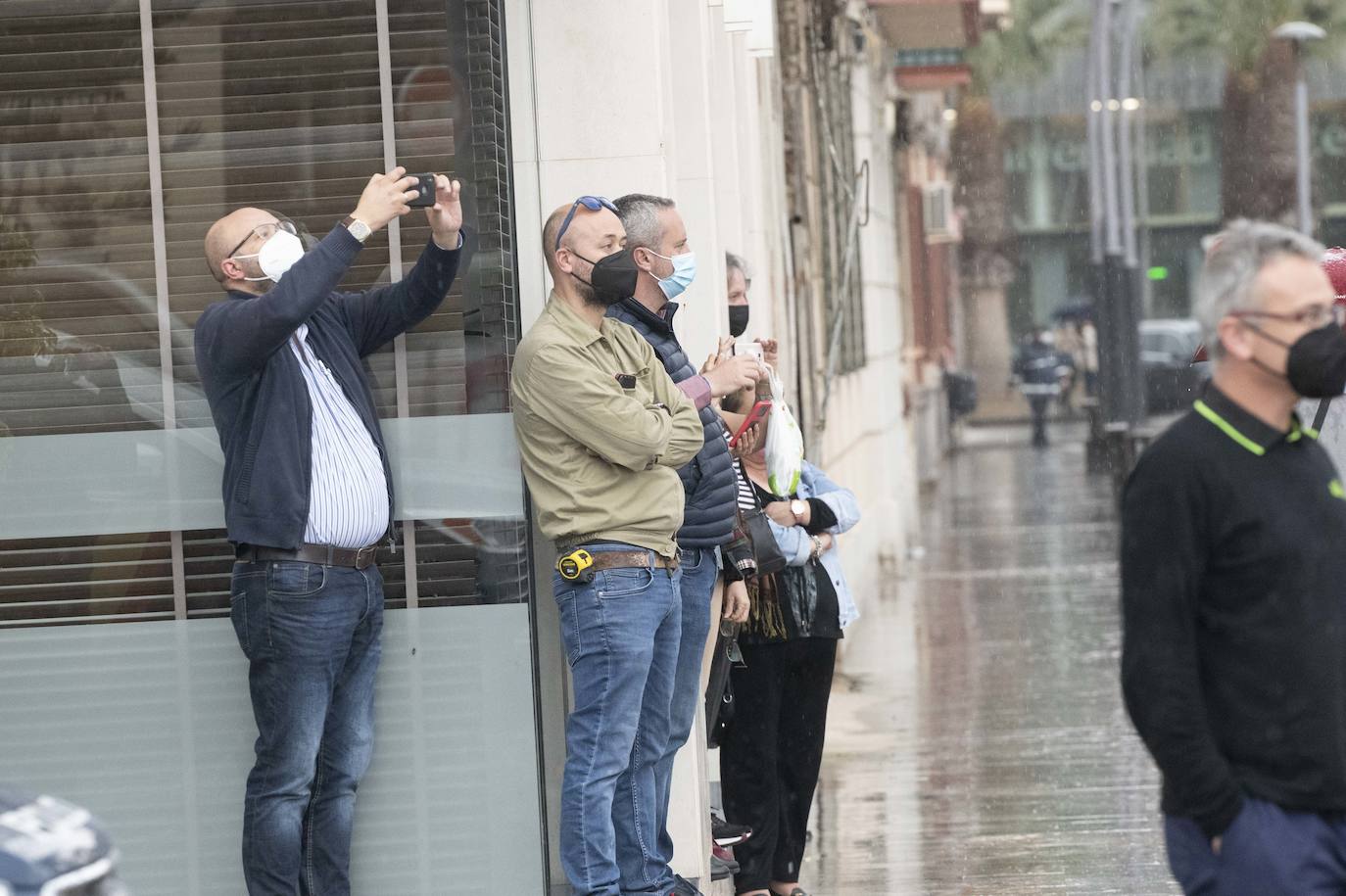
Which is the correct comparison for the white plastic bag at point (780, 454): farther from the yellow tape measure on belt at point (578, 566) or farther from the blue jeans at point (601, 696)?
the yellow tape measure on belt at point (578, 566)

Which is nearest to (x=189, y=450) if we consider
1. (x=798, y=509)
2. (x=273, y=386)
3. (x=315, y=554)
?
(x=273, y=386)

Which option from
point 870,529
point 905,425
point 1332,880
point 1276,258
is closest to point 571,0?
point 1276,258

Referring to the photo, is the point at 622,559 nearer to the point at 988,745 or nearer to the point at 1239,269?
the point at 1239,269

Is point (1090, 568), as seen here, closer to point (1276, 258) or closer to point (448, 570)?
point (448, 570)

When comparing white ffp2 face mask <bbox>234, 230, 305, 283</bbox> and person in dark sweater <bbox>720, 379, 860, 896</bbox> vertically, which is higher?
white ffp2 face mask <bbox>234, 230, 305, 283</bbox>

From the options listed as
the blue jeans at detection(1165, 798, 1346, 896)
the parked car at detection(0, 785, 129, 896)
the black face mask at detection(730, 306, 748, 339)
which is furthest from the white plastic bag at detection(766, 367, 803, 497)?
the parked car at detection(0, 785, 129, 896)

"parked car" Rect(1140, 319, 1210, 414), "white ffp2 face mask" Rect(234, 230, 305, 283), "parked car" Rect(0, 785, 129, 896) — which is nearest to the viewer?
"parked car" Rect(0, 785, 129, 896)

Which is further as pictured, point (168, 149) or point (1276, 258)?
point (168, 149)

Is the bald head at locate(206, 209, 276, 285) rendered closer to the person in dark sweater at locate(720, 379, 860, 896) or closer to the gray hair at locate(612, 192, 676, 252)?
the gray hair at locate(612, 192, 676, 252)

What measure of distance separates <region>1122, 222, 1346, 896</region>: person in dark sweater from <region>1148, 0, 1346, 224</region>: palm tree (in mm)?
60886

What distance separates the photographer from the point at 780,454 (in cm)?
649

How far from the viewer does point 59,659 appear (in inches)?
215

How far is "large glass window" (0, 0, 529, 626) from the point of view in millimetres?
5457

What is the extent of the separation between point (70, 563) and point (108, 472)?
274 millimetres
